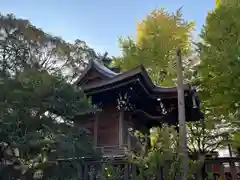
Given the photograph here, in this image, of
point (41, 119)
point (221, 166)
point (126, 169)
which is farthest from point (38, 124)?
point (221, 166)

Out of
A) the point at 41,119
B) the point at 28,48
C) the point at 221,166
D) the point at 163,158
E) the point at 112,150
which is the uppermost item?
the point at 28,48

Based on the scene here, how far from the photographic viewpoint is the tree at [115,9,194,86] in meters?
14.2

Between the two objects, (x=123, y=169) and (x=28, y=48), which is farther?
(x=28, y=48)

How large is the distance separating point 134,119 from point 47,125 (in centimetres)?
376

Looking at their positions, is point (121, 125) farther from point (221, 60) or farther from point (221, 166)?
point (221, 60)

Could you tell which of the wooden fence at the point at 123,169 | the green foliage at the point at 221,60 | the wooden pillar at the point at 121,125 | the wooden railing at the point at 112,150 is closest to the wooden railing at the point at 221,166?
the wooden fence at the point at 123,169

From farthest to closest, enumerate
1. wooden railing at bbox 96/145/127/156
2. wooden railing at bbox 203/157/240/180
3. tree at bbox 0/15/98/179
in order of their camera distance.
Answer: wooden railing at bbox 96/145/127/156 < wooden railing at bbox 203/157/240/180 < tree at bbox 0/15/98/179

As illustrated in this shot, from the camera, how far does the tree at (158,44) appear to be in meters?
14.2

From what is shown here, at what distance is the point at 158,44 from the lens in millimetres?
14344

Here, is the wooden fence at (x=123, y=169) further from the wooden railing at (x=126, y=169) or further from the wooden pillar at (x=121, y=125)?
the wooden pillar at (x=121, y=125)

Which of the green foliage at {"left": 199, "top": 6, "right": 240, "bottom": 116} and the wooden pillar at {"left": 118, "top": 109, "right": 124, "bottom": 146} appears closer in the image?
the wooden pillar at {"left": 118, "top": 109, "right": 124, "bottom": 146}

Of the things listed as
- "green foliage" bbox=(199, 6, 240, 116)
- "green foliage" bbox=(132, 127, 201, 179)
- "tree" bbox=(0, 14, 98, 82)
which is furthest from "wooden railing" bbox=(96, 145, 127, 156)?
"tree" bbox=(0, 14, 98, 82)

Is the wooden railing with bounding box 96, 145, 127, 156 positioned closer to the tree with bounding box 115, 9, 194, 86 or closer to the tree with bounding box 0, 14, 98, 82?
the tree with bounding box 115, 9, 194, 86

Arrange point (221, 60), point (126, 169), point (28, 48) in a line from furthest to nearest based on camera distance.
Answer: point (28, 48) → point (221, 60) → point (126, 169)
